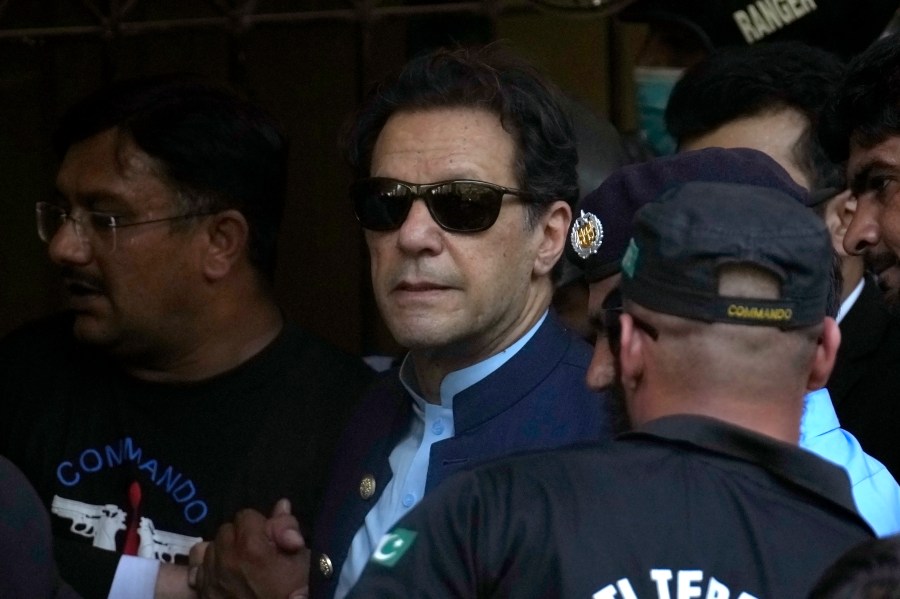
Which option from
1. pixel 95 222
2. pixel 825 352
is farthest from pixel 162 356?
pixel 825 352

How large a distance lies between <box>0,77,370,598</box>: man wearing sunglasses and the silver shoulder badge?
976mm

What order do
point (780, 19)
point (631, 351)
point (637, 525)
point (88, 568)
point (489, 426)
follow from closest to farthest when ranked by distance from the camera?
point (637, 525) → point (631, 351) → point (489, 426) → point (88, 568) → point (780, 19)

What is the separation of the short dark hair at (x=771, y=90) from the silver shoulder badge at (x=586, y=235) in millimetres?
A: 976

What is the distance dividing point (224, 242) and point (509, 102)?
1.19m

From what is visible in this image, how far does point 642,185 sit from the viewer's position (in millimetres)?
2598

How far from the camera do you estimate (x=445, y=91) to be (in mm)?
2953

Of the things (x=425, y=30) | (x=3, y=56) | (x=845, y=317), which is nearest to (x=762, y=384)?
(x=845, y=317)

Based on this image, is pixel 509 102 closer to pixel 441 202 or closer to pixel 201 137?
pixel 441 202

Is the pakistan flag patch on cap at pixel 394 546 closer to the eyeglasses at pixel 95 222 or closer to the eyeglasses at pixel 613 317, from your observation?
the eyeglasses at pixel 613 317

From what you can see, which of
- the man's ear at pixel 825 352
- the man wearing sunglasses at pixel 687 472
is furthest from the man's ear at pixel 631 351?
the man's ear at pixel 825 352

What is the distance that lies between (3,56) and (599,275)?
8.47 feet

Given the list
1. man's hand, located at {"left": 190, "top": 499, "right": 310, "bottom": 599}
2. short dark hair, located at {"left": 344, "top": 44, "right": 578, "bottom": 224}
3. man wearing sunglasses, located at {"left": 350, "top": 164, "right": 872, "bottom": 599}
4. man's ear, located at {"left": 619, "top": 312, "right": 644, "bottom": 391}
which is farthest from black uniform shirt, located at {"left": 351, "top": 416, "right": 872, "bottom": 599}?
man's hand, located at {"left": 190, "top": 499, "right": 310, "bottom": 599}

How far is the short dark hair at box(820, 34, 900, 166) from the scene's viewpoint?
2.80 metres

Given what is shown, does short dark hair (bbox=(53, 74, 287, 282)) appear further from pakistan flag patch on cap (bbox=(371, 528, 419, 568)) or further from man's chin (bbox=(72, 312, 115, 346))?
pakistan flag patch on cap (bbox=(371, 528, 419, 568))
